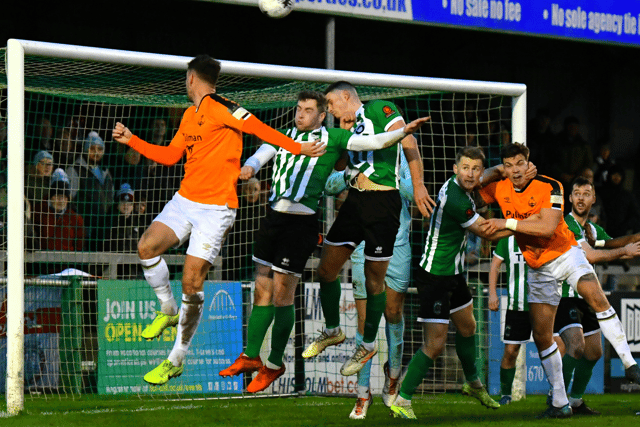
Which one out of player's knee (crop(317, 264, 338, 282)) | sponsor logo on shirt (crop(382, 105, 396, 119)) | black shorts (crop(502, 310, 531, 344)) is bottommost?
black shorts (crop(502, 310, 531, 344))

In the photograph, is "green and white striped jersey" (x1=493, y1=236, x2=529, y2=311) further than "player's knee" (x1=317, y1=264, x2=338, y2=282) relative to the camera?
Yes

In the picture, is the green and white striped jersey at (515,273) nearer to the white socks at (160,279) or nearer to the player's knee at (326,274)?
the player's knee at (326,274)

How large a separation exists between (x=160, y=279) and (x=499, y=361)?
5235mm

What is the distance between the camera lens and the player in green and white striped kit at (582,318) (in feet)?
26.0

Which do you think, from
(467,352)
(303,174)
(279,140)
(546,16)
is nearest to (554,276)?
(467,352)

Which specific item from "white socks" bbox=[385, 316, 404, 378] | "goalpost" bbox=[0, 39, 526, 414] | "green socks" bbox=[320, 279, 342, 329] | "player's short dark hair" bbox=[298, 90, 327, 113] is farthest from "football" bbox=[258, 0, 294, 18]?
"white socks" bbox=[385, 316, 404, 378]

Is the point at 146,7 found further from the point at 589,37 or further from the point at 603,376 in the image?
the point at 603,376

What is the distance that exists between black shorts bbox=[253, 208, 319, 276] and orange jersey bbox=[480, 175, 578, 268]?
1619mm

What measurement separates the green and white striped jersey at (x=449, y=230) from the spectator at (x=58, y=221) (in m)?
3.71

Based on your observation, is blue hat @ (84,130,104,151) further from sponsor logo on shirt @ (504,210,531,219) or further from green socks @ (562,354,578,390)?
green socks @ (562,354,578,390)

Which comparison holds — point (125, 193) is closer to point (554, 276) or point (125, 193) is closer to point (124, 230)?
point (124, 230)

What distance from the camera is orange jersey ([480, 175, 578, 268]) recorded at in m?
7.12

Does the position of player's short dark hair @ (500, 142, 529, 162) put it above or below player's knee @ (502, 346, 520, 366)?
above

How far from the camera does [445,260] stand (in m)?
6.84
